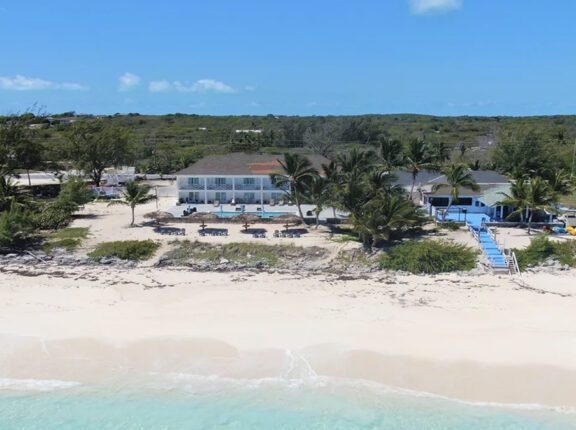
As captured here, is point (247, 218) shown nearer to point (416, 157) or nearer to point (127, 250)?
point (127, 250)

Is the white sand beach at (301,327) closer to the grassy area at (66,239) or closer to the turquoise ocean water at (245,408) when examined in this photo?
the turquoise ocean water at (245,408)

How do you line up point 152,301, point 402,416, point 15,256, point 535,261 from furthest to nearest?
point 15,256 → point 535,261 → point 152,301 → point 402,416

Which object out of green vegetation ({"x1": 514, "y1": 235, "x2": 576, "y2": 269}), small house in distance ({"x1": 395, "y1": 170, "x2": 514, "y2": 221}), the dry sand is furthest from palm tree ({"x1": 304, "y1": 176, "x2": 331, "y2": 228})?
green vegetation ({"x1": 514, "y1": 235, "x2": 576, "y2": 269})

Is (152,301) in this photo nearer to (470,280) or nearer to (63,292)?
(63,292)

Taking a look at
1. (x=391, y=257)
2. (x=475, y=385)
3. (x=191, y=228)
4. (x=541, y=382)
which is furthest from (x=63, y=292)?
(x=541, y=382)

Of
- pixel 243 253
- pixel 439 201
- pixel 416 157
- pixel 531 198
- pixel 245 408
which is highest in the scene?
pixel 416 157

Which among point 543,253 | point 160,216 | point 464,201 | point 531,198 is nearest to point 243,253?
point 160,216

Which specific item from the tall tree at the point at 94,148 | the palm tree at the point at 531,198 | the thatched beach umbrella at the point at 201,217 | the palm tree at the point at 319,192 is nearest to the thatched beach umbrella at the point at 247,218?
the thatched beach umbrella at the point at 201,217
